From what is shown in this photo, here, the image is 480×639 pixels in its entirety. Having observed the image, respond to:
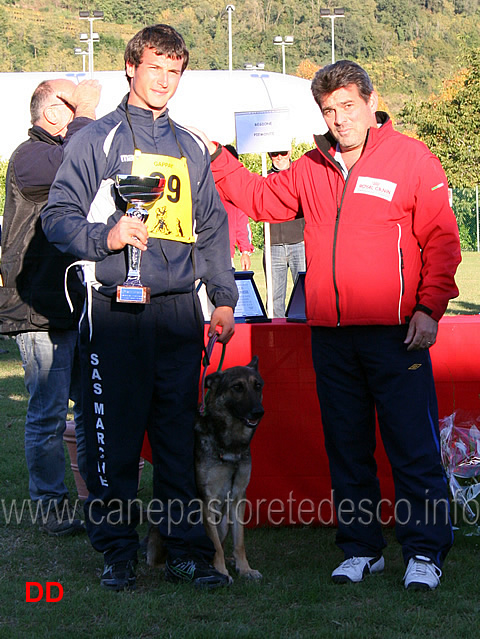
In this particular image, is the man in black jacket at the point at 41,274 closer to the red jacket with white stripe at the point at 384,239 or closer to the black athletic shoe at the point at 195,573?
the black athletic shoe at the point at 195,573

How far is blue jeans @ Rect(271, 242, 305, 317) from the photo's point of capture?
28.5 ft

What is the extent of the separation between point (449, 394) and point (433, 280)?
1.09m

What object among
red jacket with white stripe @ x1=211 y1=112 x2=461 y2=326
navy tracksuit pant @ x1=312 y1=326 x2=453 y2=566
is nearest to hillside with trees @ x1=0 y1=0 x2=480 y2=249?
red jacket with white stripe @ x1=211 y1=112 x2=461 y2=326

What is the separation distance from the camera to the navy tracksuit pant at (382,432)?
11.5 feet

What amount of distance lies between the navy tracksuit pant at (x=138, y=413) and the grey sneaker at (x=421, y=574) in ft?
A: 2.90

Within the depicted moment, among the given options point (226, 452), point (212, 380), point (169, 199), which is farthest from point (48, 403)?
point (169, 199)

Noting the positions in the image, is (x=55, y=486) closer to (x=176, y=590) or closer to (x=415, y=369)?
(x=176, y=590)

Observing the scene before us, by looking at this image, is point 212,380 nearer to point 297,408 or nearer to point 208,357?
point 208,357

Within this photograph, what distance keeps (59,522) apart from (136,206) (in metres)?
2.02

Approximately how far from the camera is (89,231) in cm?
321

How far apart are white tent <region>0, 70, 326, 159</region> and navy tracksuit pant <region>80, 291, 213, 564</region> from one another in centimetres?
3580

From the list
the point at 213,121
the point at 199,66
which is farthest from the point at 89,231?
the point at 199,66

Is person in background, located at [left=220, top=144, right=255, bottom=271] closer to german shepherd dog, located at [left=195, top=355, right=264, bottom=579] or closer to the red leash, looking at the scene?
the red leash
